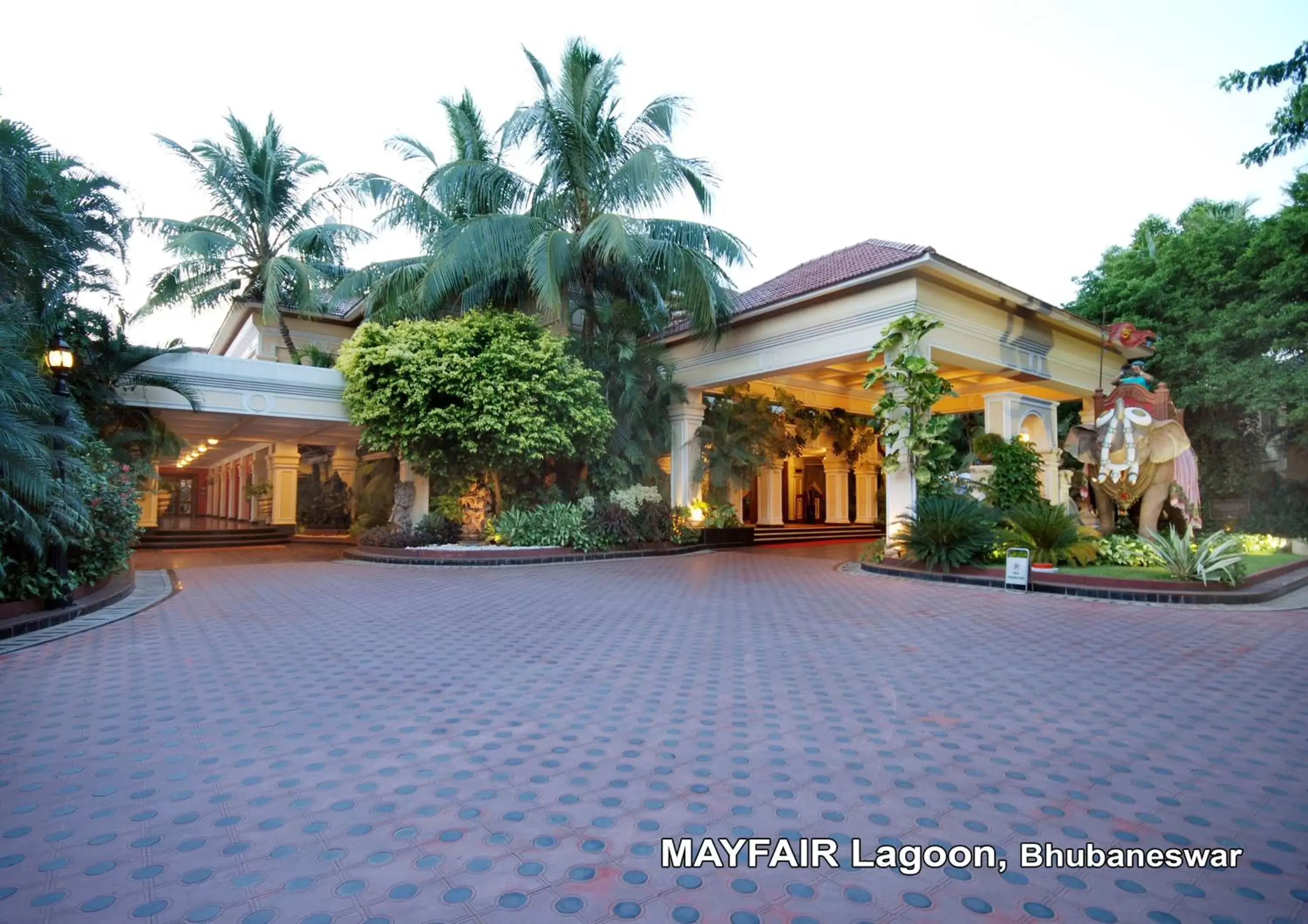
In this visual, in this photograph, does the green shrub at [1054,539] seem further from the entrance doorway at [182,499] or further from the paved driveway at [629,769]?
the entrance doorway at [182,499]

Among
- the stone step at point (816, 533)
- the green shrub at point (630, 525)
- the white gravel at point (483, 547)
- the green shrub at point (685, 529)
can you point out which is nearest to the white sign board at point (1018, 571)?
the green shrub at point (630, 525)

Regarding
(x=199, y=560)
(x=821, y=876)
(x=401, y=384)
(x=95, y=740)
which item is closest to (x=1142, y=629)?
Answer: (x=821, y=876)

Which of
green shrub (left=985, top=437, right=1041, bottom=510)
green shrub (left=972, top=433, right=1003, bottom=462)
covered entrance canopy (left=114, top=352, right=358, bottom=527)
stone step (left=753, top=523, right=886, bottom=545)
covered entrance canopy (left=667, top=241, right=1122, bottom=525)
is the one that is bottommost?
stone step (left=753, top=523, right=886, bottom=545)

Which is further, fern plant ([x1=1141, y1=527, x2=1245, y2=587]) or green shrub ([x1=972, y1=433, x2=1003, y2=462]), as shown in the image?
green shrub ([x1=972, y1=433, x2=1003, y2=462])

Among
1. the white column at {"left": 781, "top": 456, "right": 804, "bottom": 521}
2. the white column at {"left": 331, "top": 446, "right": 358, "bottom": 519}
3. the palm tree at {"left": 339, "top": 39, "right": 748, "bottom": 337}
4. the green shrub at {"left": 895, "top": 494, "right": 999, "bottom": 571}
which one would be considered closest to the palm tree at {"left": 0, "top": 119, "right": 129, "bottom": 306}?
the palm tree at {"left": 339, "top": 39, "right": 748, "bottom": 337}

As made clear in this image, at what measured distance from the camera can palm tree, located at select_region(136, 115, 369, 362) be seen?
17.3 meters

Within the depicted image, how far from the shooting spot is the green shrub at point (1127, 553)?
33.9 feet

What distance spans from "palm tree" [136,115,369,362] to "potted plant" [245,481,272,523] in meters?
6.58

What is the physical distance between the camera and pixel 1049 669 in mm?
5230

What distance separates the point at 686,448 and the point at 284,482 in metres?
12.6

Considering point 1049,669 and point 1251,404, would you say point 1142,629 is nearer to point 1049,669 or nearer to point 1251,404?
point 1049,669

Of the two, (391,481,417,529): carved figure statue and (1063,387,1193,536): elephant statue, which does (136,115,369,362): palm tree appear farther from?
(1063,387,1193,536): elephant statue

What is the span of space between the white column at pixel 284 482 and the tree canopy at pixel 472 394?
27.4ft

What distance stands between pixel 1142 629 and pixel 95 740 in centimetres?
806
